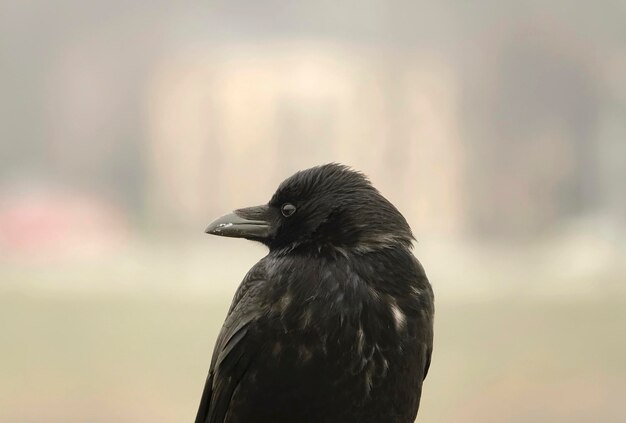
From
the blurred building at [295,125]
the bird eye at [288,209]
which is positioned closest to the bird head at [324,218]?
the bird eye at [288,209]

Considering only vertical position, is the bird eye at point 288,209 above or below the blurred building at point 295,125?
below

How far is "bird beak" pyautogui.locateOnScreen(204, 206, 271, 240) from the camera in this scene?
129 cm

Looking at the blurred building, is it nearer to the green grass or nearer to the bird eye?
the green grass

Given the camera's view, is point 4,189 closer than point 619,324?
Yes

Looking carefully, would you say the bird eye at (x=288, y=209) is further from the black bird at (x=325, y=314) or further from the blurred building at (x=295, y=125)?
the blurred building at (x=295, y=125)

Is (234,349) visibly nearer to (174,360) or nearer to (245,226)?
(245,226)

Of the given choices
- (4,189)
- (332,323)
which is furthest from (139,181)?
(332,323)

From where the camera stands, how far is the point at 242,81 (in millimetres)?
2150

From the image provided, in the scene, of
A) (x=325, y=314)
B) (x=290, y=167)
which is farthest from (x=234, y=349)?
(x=290, y=167)

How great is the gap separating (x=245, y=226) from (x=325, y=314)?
0.70ft

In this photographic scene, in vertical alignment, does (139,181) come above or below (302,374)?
above

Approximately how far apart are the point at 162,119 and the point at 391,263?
43.1 inches

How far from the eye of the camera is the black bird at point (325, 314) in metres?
1.17

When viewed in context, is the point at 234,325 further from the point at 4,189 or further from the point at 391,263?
the point at 4,189
